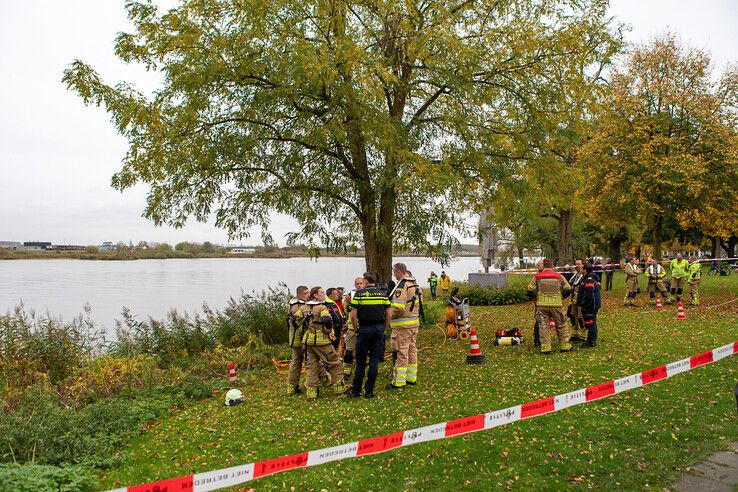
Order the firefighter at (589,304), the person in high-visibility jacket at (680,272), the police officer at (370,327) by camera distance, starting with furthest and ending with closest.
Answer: the person in high-visibility jacket at (680,272)
the firefighter at (589,304)
the police officer at (370,327)

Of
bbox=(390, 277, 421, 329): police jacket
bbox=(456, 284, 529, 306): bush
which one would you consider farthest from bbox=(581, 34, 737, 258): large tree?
bbox=(390, 277, 421, 329): police jacket

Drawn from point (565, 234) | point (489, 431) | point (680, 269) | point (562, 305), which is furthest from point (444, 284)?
point (489, 431)

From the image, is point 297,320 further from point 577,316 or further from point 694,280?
point 694,280

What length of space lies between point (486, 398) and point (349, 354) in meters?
3.59

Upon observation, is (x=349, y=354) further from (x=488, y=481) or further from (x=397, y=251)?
(x=488, y=481)

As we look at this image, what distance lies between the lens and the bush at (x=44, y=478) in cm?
484

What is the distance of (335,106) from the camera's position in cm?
1098

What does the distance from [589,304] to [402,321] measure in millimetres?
4616

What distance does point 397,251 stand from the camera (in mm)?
14188

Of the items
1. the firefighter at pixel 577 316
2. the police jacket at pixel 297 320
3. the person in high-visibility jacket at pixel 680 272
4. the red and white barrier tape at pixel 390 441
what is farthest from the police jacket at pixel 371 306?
the person in high-visibility jacket at pixel 680 272

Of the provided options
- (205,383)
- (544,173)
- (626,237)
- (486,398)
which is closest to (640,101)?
(544,173)

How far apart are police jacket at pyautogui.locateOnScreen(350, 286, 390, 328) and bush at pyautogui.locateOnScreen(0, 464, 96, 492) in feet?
13.4

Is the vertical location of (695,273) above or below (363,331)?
above

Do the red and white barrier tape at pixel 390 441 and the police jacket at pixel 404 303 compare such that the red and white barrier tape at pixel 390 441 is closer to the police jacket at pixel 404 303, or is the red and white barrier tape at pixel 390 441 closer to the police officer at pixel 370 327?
the police officer at pixel 370 327
